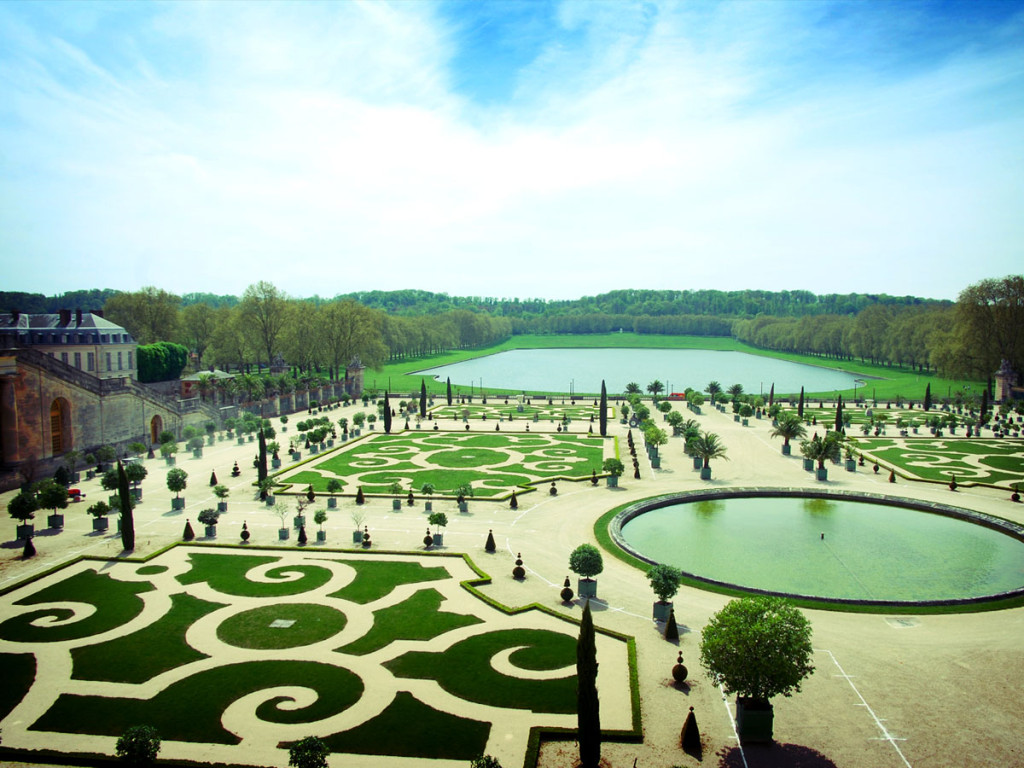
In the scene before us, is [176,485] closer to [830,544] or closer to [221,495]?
[221,495]

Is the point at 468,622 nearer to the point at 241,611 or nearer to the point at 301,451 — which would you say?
the point at 241,611

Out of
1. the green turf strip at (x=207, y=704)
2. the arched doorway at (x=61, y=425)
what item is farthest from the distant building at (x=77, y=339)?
the green turf strip at (x=207, y=704)

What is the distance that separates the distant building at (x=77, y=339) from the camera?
65.4 meters

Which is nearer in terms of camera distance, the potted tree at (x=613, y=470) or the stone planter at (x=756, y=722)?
the stone planter at (x=756, y=722)

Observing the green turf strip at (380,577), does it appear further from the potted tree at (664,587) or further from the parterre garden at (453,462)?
the parterre garden at (453,462)

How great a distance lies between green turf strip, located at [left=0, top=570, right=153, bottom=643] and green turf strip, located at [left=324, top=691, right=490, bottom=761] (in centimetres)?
1212

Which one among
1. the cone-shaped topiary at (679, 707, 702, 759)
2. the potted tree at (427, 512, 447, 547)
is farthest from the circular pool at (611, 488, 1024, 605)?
the cone-shaped topiary at (679, 707, 702, 759)

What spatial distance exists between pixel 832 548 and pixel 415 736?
24641mm

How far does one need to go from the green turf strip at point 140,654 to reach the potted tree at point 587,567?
530 inches

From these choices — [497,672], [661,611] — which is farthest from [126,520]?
[661,611]

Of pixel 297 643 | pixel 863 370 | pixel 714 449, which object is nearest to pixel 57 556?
pixel 297 643

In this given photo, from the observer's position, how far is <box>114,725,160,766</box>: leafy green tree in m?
15.6

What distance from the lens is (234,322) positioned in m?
105

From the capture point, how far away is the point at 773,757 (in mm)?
16781
